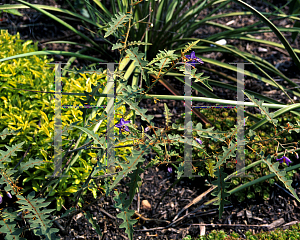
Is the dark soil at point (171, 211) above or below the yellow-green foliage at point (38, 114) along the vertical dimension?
below

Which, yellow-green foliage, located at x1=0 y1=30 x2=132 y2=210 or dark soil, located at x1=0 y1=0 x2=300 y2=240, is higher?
yellow-green foliage, located at x1=0 y1=30 x2=132 y2=210

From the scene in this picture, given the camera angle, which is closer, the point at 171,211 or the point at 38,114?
the point at 38,114

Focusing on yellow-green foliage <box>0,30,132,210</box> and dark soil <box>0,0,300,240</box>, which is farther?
dark soil <box>0,0,300,240</box>

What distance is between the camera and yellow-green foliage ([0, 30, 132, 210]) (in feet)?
4.97

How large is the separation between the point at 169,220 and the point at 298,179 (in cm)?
100

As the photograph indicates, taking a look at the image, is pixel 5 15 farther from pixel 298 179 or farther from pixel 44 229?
pixel 298 179

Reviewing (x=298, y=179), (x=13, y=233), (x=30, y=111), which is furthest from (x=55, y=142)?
(x=298, y=179)

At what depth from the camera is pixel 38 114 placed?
1.60m

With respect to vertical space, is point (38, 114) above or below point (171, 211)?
above

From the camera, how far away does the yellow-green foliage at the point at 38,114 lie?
151cm

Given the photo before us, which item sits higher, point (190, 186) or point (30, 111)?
point (30, 111)

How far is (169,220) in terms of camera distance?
5.70ft

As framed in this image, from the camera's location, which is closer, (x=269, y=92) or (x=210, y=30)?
(x=269, y=92)

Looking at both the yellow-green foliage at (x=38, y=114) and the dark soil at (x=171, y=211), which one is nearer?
the yellow-green foliage at (x=38, y=114)
